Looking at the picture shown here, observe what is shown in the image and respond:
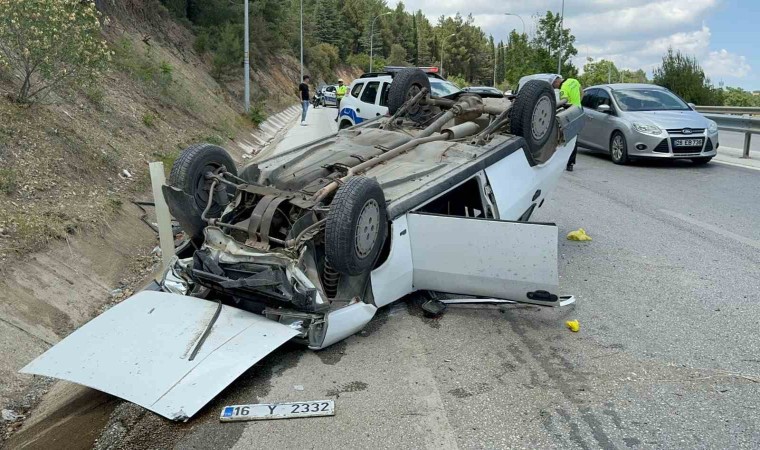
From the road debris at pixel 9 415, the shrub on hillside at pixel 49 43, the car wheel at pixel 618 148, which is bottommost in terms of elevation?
the road debris at pixel 9 415

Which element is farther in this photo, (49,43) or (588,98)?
(588,98)

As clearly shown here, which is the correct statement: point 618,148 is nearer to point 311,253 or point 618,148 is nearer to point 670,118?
point 670,118

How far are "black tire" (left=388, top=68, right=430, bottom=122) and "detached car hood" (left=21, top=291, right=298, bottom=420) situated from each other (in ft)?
11.8

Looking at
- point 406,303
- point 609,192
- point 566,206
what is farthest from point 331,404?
point 609,192

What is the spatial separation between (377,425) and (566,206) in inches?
233

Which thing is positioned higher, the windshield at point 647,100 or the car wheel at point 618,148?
the windshield at point 647,100

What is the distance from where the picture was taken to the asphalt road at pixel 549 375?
3.14m

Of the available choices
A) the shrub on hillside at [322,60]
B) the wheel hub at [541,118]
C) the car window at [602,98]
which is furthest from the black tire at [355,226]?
the shrub on hillside at [322,60]

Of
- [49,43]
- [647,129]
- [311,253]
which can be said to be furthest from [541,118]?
[647,129]

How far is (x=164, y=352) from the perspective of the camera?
356 centimetres

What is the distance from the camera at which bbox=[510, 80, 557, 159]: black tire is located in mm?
5719

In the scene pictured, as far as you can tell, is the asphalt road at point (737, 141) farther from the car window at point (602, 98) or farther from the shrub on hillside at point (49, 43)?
the shrub on hillside at point (49, 43)

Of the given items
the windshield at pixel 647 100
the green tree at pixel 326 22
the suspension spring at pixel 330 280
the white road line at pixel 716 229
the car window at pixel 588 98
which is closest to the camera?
the suspension spring at pixel 330 280

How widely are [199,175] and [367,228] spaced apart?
163 cm
